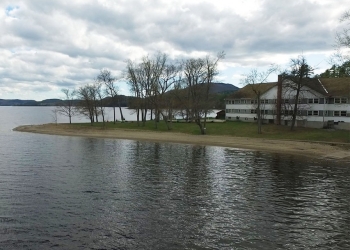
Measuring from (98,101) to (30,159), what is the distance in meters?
65.5

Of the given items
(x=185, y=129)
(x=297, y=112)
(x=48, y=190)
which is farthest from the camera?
(x=185, y=129)

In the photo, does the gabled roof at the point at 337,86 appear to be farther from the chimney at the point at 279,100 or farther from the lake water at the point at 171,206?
the lake water at the point at 171,206

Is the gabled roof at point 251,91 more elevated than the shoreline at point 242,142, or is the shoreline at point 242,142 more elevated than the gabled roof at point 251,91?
the gabled roof at point 251,91

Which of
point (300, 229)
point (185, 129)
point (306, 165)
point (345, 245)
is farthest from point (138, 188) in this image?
point (185, 129)

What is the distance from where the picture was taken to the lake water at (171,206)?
553 inches

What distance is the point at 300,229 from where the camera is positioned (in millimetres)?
15531

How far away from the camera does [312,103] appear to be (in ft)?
228

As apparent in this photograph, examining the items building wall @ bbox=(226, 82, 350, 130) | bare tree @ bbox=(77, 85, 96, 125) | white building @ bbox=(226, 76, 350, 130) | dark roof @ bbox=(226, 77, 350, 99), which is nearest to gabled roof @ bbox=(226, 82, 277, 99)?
white building @ bbox=(226, 76, 350, 130)

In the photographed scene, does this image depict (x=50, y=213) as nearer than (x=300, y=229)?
No

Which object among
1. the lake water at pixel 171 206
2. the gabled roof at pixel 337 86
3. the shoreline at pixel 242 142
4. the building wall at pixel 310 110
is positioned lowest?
the lake water at pixel 171 206

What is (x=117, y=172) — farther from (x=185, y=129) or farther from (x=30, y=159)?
(x=185, y=129)

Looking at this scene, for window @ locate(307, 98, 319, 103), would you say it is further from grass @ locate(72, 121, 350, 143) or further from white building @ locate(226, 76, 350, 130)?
grass @ locate(72, 121, 350, 143)

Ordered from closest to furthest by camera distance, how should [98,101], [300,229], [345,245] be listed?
1. [345,245]
2. [300,229]
3. [98,101]

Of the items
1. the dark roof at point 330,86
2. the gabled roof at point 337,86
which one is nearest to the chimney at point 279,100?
the dark roof at point 330,86
